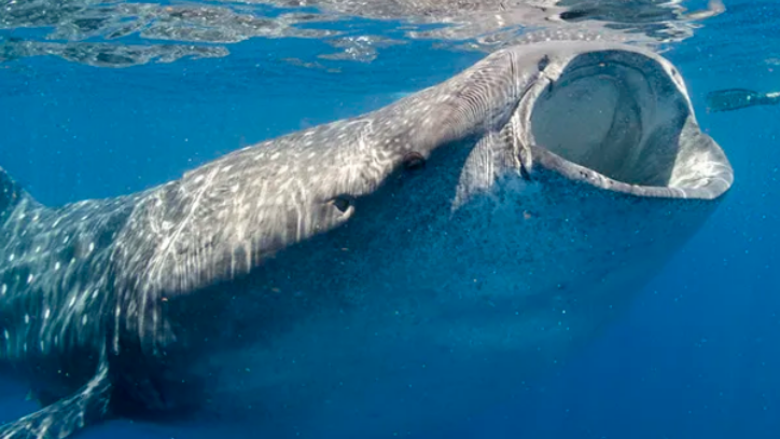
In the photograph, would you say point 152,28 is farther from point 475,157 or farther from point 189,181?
point 475,157

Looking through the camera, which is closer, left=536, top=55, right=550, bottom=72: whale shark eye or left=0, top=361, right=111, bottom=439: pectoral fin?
left=536, top=55, right=550, bottom=72: whale shark eye

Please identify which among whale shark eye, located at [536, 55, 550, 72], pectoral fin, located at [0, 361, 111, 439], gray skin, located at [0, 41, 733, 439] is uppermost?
whale shark eye, located at [536, 55, 550, 72]

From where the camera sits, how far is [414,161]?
2951 millimetres

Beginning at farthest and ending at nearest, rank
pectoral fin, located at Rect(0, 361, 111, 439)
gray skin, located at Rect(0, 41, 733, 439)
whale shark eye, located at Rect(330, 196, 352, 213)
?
pectoral fin, located at Rect(0, 361, 111, 439) < whale shark eye, located at Rect(330, 196, 352, 213) < gray skin, located at Rect(0, 41, 733, 439)

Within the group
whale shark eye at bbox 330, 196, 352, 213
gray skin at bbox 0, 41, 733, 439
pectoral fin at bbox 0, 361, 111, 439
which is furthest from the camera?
pectoral fin at bbox 0, 361, 111, 439

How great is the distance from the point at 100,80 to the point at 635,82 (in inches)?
870

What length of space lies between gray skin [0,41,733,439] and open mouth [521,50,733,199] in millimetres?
12

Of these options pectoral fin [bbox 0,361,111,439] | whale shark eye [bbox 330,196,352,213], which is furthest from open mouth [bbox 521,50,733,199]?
pectoral fin [bbox 0,361,111,439]

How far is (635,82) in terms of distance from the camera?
3287 mm

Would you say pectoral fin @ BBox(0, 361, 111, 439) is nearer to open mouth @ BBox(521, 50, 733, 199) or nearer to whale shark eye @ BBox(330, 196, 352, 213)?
whale shark eye @ BBox(330, 196, 352, 213)

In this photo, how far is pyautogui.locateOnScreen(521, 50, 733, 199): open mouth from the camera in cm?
290

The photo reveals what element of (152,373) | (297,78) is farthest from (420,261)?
(297,78)

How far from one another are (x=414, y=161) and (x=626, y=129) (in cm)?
153

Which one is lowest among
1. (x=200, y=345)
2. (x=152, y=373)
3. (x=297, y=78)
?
(x=297, y=78)
